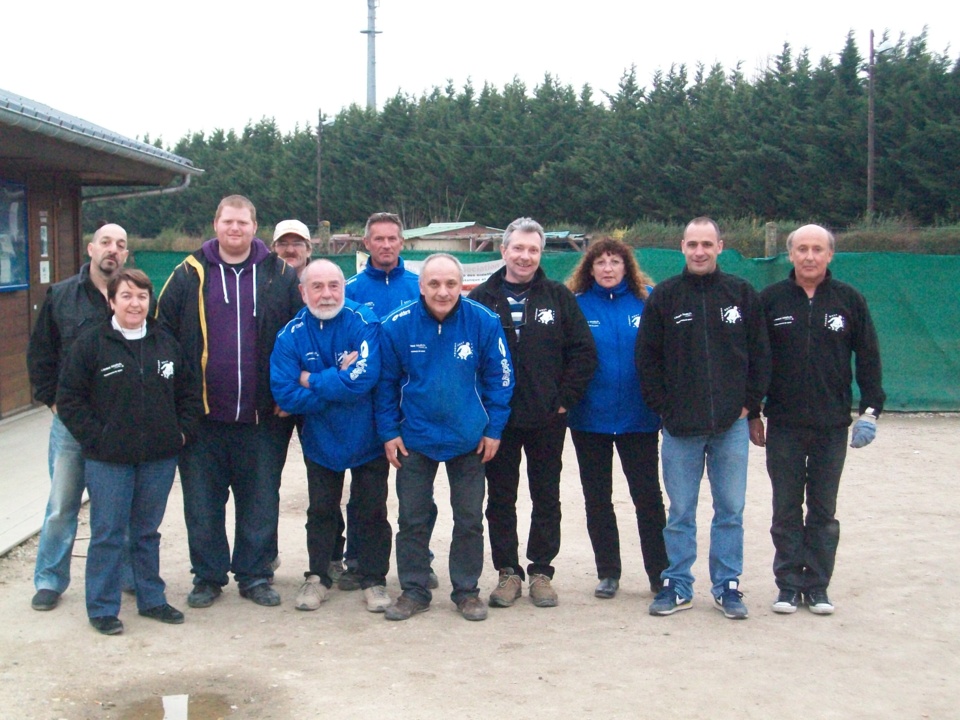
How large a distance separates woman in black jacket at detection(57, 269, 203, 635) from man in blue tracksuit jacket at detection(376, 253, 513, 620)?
961 mm

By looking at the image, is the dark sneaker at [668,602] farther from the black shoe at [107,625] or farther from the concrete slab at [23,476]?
the concrete slab at [23,476]

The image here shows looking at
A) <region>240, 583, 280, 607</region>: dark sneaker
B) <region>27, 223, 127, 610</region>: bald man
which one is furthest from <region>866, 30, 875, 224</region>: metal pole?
<region>27, 223, 127, 610</region>: bald man

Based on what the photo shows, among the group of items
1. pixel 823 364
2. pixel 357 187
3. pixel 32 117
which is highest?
pixel 357 187

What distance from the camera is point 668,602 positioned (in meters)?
4.94

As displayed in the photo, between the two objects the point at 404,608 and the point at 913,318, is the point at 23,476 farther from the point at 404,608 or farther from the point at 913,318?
the point at 913,318

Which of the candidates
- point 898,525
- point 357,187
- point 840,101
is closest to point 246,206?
point 898,525

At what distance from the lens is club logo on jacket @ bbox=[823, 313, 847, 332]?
493 centimetres

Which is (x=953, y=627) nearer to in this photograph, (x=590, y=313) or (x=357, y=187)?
(x=590, y=313)

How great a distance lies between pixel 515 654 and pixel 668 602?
908 mm

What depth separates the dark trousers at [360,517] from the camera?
4.99 metres

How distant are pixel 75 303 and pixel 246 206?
868 millimetres

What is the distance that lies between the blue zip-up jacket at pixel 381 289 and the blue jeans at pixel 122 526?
1.32m

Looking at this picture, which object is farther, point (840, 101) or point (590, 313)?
point (840, 101)

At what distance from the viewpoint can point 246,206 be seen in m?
4.92
